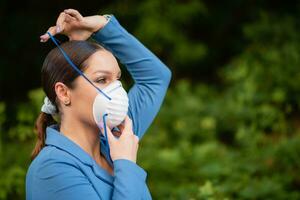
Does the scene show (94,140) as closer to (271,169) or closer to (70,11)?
(70,11)

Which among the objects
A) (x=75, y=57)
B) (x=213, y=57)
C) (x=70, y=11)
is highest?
(x=213, y=57)

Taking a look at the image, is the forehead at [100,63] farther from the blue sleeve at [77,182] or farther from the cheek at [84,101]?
the blue sleeve at [77,182]

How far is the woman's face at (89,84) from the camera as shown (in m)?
2.53

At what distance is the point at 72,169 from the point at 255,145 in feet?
11.9

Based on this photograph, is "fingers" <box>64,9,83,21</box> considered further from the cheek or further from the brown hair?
the cheek

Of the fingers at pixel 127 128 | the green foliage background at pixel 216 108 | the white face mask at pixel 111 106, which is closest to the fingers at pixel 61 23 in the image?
the white face mask at pixel 111 106

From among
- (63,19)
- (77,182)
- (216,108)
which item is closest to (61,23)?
(63,19)

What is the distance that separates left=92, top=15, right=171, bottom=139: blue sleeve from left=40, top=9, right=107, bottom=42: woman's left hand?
0.28 feet

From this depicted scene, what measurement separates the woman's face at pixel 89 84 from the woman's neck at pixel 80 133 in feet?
0.10

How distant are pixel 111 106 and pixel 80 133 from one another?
17 centimetres

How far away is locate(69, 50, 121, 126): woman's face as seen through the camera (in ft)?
8.31

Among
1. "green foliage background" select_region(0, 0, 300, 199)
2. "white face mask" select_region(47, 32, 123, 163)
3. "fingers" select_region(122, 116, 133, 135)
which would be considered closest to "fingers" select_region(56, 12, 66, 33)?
"white face mask" select_region(47, 32, 123, 163)

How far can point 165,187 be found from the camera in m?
5.27

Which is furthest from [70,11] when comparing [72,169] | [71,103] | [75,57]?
[72,169]
